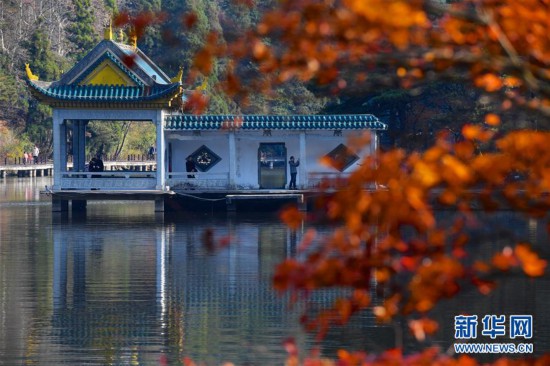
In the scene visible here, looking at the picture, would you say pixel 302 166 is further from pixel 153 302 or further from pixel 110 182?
pixel 153 302

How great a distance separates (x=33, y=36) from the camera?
6350 cm

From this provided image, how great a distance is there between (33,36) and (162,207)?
34.9 meters

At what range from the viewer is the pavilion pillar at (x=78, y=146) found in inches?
1282

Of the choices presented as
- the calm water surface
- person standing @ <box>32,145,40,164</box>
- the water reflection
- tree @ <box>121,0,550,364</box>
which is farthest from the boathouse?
person standing @ <box>32,145,40,164</box>

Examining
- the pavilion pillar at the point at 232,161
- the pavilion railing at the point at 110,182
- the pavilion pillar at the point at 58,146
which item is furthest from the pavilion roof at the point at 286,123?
the pavilion pillar at the point at 58,146

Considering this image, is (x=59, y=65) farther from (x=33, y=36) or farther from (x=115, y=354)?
(x=115, y=354)

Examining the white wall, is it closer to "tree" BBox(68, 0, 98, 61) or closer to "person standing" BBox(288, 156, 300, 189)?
"person standing" BBox(288, 156, 300, 189)

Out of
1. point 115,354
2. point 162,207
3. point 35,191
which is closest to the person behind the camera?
point 115,354

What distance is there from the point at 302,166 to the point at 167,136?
392 centimetres

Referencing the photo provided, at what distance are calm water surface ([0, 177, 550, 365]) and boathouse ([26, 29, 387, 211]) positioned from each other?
4.66 meters

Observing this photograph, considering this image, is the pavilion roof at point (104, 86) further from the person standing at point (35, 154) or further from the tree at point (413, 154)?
the person standing at point (35, 154)

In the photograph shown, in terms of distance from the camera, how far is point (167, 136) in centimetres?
3167

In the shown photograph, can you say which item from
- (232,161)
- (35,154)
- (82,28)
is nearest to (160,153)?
(232,161)

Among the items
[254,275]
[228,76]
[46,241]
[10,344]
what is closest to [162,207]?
[46,241]
